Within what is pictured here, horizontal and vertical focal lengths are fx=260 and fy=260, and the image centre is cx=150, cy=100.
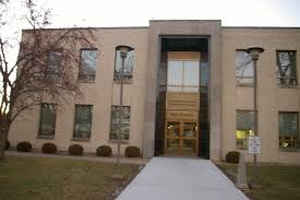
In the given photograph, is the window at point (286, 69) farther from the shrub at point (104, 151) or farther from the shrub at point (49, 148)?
the shrub at point (49, 148)

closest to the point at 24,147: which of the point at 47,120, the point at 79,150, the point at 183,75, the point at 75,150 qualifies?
the point at 47,120

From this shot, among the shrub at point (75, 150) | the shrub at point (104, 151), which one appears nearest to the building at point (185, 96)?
the shrub at point (104, 151)

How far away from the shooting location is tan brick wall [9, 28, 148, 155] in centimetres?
2002

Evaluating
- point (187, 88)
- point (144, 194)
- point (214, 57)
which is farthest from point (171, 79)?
point (144, 194)

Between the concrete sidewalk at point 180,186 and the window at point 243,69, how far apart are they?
30.7 feet

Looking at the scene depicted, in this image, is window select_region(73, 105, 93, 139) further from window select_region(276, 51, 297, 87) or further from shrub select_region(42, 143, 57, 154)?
window select_region(276, 51, 297, 87)

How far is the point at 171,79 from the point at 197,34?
4.12 m

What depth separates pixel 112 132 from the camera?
2019cm

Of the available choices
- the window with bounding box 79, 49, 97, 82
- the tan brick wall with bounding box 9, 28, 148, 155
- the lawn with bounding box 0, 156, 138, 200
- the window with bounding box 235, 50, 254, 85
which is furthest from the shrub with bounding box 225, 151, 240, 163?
the window with bounding box 79, 49, 97, 82

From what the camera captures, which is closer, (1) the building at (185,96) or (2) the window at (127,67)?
(1) the building at (185,96)

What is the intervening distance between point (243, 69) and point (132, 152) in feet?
34.3

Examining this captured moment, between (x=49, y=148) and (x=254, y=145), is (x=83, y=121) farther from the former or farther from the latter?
(x=254, y=145)

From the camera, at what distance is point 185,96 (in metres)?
20.8

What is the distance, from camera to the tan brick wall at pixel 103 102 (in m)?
20.0
